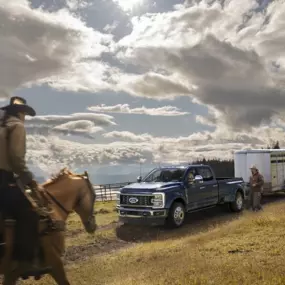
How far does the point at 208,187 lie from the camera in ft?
50.0

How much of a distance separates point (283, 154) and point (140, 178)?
43.1ft

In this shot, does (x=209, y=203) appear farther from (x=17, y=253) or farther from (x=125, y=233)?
(x=17, y=253)

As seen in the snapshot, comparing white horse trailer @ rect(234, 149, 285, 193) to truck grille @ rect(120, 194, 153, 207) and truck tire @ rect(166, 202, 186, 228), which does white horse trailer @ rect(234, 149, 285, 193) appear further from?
truck grille @ rect(120, 194, 153, 207)

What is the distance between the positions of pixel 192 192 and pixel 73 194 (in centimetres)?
872

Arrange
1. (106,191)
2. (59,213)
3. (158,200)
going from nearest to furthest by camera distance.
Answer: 1. (59,213)
2. (158,200)
3. (106,191)

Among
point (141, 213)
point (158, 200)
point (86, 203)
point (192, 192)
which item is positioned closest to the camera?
point (86, 203)

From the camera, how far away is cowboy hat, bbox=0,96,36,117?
503cm

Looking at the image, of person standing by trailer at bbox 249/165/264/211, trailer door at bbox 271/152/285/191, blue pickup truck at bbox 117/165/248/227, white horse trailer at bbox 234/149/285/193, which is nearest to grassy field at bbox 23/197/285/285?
blue pickup truck at bbox 117/165/248/227

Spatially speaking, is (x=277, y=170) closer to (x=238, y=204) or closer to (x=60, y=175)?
(x=238, y=204)

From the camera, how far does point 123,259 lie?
909 centimetres

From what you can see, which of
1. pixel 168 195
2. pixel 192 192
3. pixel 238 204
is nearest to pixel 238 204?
pixel 238 204

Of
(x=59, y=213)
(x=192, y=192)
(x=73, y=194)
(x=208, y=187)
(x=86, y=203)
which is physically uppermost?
(x=73, y=194)

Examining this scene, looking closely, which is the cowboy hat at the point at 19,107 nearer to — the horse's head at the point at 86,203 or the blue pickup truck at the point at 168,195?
the horse's head at the point at 86,203

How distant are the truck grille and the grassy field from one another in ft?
5.85
